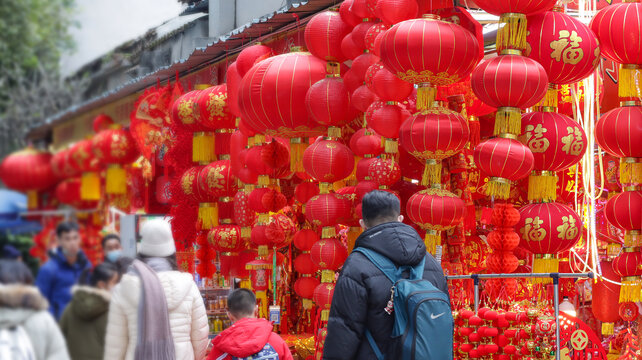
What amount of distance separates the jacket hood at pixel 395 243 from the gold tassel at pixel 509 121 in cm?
135

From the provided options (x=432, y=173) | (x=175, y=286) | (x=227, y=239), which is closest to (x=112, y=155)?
(x=175, y=286)

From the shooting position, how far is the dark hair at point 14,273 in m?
1.34

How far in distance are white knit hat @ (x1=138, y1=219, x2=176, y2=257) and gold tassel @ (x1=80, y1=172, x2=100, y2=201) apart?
1740 mm

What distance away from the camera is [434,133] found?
4.16 metres

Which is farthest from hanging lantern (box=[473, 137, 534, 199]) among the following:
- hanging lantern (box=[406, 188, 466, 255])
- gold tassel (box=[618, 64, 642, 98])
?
gold tassel (box=[618, 64, 642, 98])

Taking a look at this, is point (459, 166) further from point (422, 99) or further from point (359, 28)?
point (359, 28)

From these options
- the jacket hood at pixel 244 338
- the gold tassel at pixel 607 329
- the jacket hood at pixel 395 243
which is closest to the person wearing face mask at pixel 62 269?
the jacket hood at pixel 395 243

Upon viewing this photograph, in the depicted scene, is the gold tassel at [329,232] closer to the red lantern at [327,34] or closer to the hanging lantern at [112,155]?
the red lantern at [327,34]

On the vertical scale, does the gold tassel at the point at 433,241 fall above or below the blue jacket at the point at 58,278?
below

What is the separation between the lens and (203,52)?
6762mm

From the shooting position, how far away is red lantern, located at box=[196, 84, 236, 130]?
624 cm

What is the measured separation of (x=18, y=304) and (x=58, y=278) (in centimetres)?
13

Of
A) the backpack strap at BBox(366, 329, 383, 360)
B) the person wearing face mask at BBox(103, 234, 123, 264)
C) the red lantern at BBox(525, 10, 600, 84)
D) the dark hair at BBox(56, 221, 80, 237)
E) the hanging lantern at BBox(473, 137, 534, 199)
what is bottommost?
the backpack strap at BBox(366, 329, 383, 360)

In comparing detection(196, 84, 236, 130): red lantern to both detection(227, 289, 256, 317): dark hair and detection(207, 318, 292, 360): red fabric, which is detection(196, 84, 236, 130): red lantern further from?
detection(207, 318, 292, 360): red fabric
